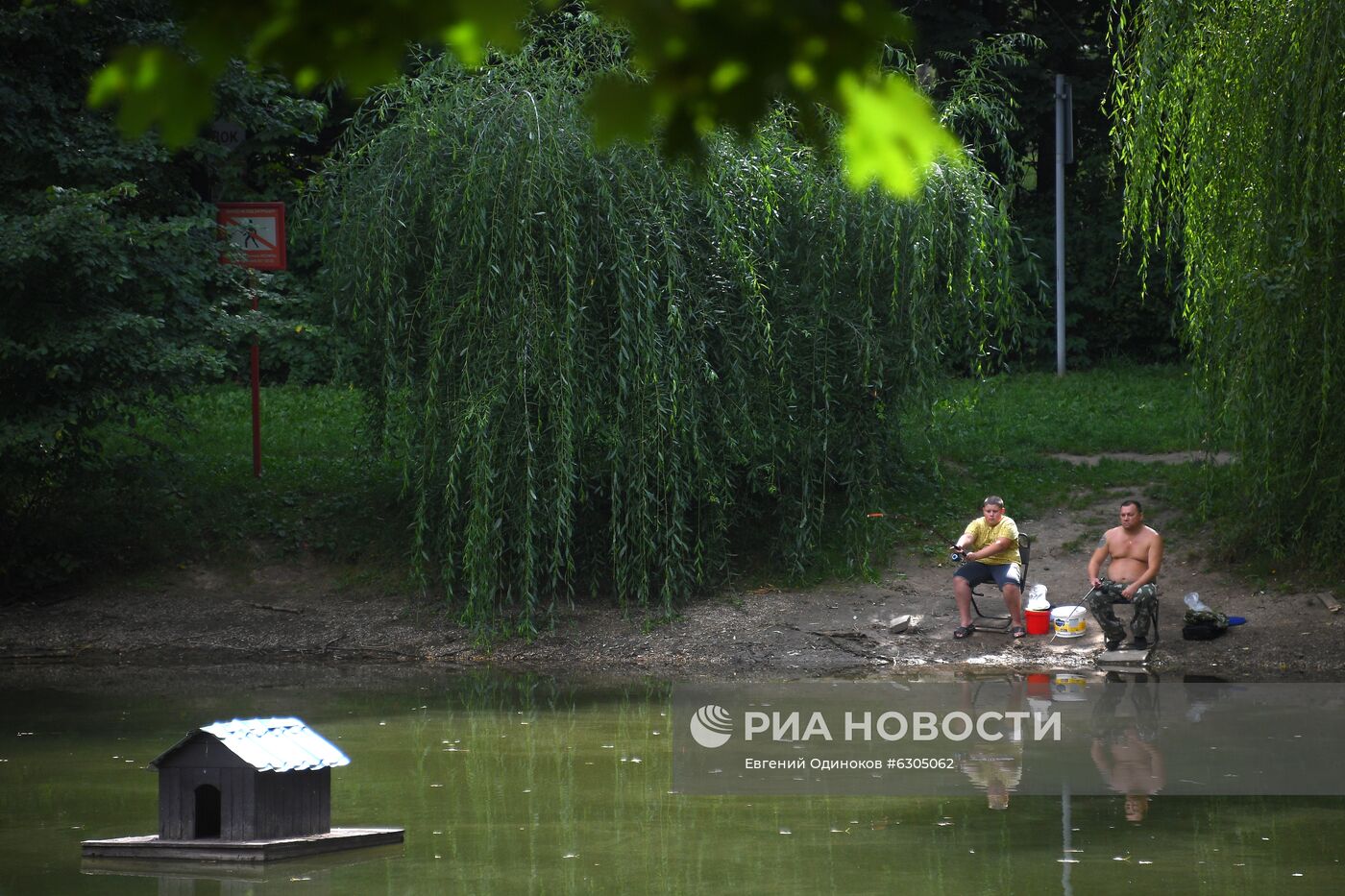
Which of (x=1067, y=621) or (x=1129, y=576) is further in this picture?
(x=1067, y=621)

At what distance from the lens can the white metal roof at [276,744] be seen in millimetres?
7648

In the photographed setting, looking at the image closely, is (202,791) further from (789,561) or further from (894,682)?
(789,561)

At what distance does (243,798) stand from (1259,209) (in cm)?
893

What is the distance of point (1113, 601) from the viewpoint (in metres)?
13.2

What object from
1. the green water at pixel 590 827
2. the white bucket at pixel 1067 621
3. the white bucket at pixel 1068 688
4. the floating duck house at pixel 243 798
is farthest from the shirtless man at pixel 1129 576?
the floating duck house at pixel 243 798

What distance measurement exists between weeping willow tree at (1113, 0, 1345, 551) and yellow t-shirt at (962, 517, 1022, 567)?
1960mm

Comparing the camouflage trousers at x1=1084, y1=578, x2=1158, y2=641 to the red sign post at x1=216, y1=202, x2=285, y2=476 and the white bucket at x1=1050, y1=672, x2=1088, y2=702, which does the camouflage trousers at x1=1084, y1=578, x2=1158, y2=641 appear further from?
the red sign post at x1=216, y1=202, x2=285, y2=476

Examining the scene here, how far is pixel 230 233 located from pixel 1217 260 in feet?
28.6

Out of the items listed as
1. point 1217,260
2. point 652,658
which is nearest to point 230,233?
point 652,658

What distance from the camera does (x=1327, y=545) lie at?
1365 cm

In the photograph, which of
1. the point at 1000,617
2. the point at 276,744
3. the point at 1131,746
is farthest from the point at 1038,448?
the point at 276,744

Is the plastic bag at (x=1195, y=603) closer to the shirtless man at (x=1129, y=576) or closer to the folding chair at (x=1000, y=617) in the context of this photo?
the shirtless man at (x=1129, y=576)

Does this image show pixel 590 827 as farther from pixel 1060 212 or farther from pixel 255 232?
pixel 1060 212

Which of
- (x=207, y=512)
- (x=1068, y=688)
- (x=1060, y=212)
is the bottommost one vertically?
(x=1068, y=688)
